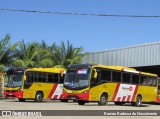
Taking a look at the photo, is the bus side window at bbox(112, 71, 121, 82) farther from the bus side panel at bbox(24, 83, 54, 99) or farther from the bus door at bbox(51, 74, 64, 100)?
the bus door at bbox(51, 74, 64, 100)

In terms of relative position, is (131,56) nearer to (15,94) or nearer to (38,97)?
(38,97)

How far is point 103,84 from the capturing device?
28656mm

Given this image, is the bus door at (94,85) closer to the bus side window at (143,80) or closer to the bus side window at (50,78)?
the bus side window at (143,80)

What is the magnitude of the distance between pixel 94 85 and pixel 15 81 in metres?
8.08

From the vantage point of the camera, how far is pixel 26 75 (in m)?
33.2

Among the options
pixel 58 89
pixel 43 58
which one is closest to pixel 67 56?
pixel 43 58

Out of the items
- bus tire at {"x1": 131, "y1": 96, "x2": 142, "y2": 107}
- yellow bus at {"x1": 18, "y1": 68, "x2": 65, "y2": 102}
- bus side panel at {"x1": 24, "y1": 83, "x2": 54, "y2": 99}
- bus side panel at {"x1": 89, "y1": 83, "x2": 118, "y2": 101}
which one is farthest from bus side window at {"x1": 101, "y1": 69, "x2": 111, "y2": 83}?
bus side panel at {"x1": 24, "y1": 83, "x2": 54, "y2": 99}

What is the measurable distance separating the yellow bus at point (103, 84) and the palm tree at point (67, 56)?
1461cm

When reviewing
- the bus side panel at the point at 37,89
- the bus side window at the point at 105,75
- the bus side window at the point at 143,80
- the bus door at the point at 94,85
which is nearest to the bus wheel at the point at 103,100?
the bus door at the point at 94,85

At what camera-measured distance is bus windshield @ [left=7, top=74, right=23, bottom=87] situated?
3334cm

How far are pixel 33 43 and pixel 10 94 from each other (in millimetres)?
11912

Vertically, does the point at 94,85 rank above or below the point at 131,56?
below

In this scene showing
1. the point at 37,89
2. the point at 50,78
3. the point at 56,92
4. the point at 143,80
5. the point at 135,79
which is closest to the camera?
the point at 135,79

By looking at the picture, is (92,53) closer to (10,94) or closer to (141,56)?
(141,56)
